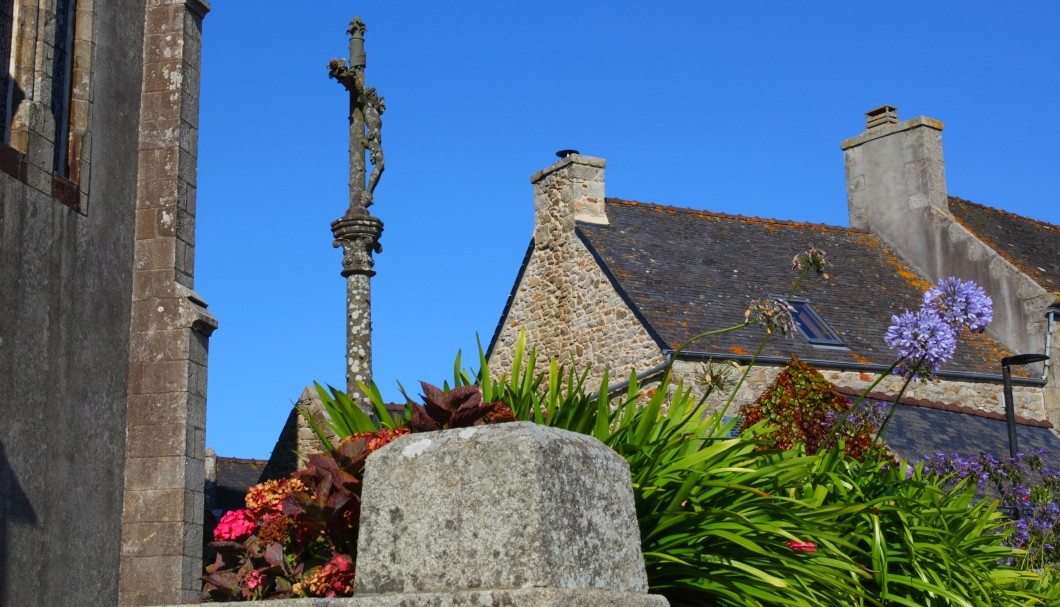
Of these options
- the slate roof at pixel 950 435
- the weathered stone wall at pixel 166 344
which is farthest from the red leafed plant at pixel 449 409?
the slate roof at pixel 950 435

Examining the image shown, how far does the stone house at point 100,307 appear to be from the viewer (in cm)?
794

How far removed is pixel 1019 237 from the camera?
80.4 feet

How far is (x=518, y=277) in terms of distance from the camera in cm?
2198

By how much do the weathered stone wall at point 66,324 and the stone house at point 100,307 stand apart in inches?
0.5

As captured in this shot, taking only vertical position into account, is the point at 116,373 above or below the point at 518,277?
below

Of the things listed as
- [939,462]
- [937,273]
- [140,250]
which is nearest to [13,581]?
[140,250]

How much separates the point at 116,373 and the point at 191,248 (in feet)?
3.89

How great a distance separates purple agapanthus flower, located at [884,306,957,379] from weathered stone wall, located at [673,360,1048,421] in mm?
10815

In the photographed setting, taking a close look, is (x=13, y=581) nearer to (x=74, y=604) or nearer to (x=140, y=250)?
(x=74, y=604)

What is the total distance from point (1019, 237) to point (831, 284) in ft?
16.7

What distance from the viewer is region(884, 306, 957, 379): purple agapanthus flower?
6633 millimetres

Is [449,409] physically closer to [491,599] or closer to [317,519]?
[317,519]

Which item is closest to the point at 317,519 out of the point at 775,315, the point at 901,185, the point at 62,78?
the point at 775,315

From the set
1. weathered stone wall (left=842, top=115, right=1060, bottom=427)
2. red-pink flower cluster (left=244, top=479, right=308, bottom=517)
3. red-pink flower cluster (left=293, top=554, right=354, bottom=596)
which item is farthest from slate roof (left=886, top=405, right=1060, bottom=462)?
red-pink flower cluster (left=293, top=554, right=354, bottom=596)
